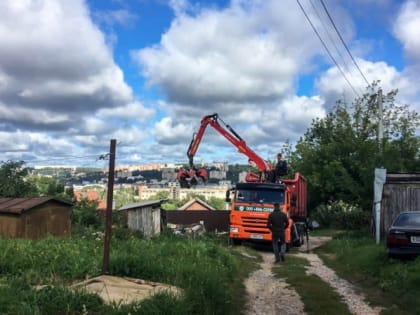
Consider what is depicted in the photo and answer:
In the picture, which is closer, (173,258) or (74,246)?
(173,258)

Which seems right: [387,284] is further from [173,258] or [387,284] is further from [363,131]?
[363,131]

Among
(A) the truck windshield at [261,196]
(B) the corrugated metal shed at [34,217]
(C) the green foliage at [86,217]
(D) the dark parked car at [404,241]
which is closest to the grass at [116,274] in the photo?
(D) the dark parked car at [404,241]

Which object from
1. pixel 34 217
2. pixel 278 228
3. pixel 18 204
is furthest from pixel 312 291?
pixel 18 204

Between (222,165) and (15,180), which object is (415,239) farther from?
(222,165)

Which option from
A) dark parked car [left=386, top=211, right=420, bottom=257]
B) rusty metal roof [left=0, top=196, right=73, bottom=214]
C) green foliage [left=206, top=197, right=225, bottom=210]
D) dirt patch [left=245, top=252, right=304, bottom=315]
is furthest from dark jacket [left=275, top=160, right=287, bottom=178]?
green foliage [left=206, top=197, right=225, bottom=210]

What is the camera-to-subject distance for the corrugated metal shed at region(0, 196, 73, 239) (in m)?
17.6

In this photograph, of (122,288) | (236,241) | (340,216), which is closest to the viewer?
(122,288)

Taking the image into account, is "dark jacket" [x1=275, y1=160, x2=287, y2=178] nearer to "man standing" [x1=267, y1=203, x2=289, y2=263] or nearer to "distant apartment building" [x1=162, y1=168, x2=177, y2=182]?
"distant apartment building" [x1=162, y1=168, x2=177, y2=182]

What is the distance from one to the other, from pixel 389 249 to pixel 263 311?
14.7 ft

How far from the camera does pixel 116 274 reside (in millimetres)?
8781

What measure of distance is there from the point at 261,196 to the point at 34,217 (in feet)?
28.3

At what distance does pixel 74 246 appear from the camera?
11359 mm

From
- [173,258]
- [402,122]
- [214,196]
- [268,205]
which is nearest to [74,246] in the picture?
[173,258]

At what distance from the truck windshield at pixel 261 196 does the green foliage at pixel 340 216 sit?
13986 millimetres
